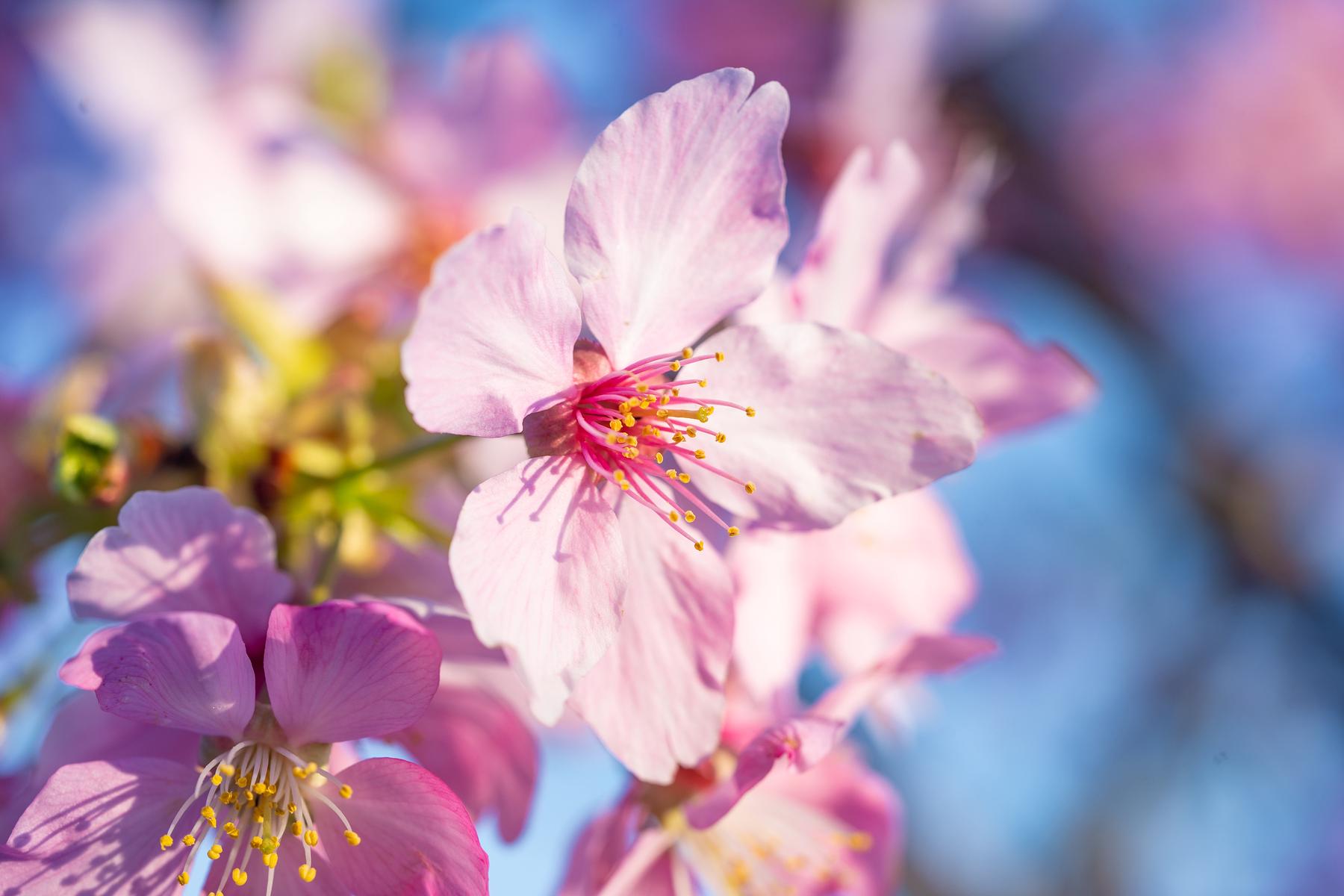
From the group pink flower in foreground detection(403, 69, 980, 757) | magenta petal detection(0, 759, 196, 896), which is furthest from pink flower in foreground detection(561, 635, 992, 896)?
magenta petal detection(0, 759, 196, 896)

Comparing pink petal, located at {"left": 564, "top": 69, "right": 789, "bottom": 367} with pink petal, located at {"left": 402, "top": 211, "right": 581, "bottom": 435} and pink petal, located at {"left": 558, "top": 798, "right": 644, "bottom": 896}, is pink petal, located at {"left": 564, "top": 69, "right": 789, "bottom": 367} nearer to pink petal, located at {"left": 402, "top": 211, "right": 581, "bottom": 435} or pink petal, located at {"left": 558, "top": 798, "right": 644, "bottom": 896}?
pink petal, located at {"left": 402, "top": 211, "right": 581, "bottom": 435}

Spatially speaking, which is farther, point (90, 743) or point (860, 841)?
point (860, 841)

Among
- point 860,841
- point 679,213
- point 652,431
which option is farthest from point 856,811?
point 679,213

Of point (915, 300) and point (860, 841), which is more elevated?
point (915, 300)

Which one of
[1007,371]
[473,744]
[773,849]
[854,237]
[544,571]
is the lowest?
[773,849]

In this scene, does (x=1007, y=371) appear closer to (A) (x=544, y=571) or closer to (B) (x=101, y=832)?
(A) (x=544, y=571)

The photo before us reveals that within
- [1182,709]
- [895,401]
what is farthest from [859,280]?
[1182,709]

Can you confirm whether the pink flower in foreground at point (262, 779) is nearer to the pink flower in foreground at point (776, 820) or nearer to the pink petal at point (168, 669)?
the pink petal at point (168, 669)
